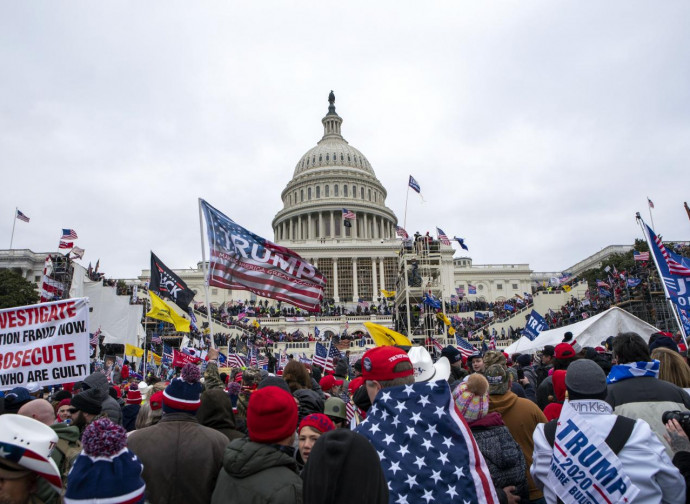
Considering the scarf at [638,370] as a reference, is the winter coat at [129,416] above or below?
below

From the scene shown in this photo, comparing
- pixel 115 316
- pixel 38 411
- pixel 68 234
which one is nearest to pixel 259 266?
pixel 38 411

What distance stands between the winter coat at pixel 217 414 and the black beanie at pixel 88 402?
4.47 feet

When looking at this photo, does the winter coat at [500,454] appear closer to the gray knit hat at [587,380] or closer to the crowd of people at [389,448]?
the crowd of people at [389,448]

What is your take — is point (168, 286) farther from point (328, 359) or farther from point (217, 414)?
point (217, 414)

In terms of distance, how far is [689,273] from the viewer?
1198 cm

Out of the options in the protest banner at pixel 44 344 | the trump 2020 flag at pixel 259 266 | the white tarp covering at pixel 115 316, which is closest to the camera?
the protest banner at pixel 44 344

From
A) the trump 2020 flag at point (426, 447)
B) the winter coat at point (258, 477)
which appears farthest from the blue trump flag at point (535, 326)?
the winter coat at point (258, 477)

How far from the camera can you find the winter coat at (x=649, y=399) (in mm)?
4008

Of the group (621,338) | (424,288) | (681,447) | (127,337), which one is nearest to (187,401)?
(681,447)

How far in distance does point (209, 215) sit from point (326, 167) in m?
88.5

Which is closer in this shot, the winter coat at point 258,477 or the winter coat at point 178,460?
the winter coat at point 258,477

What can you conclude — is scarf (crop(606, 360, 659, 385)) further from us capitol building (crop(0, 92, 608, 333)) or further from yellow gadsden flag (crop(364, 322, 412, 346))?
us capitol building (crop(0, 92, 608, 333))

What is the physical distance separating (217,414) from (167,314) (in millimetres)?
12715

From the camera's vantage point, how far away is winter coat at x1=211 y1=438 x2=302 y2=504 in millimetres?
2945
